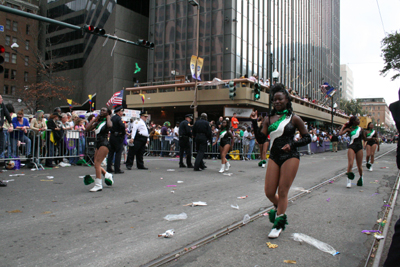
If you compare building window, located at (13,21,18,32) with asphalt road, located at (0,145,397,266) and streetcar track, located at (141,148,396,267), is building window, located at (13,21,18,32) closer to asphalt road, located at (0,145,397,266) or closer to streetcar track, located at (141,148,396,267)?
asphalt road, located at (0,145,397,266)

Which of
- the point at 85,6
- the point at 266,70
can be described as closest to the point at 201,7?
the point at 266,70

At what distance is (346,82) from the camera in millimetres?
122000

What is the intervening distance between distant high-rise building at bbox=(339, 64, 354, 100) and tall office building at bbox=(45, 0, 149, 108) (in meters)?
96.1

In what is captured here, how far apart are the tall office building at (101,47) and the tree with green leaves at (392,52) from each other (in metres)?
25.3

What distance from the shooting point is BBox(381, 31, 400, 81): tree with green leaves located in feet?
95.5

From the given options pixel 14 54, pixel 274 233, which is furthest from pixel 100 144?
pixel 14 54

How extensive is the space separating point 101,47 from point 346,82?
111m

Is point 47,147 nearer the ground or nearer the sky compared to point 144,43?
nearer the ground

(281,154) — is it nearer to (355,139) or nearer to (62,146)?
(355,139)

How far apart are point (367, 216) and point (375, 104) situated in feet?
566

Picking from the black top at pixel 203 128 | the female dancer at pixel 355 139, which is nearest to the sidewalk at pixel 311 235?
the female dancer at pixel 355 139

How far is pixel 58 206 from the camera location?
5105 mm

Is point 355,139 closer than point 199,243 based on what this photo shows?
No

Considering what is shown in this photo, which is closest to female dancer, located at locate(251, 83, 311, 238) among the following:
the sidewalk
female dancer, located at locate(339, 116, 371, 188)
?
the sidewalk
